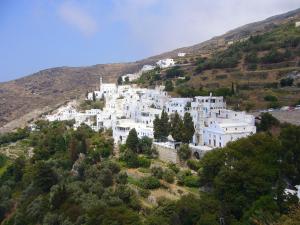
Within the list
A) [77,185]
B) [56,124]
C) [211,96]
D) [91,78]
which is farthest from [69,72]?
[77,185]

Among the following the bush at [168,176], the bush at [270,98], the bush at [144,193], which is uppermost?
the bush at [270,98]

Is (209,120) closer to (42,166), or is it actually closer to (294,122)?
(294,122)

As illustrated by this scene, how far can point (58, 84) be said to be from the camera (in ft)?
360

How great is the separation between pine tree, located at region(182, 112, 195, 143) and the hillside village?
0.68 metres

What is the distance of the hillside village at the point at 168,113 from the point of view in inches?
1204

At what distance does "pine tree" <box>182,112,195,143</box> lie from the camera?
31089 mm

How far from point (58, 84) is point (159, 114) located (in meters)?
76.4

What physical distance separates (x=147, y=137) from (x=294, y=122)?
10.7 m

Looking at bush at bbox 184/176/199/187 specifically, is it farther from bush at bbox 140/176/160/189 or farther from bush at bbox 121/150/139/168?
bush at bbox 121/150/139/168

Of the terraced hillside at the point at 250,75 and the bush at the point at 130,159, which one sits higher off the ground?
the terraced hillside at the point at 250,75

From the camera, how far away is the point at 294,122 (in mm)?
32594

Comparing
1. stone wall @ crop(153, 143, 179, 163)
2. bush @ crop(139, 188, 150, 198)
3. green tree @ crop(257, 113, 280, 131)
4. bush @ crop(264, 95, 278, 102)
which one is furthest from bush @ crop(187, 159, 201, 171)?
bush @ crop(264, 95, 278, 102)

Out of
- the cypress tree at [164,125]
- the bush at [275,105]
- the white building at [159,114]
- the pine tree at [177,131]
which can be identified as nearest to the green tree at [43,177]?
the white building at [159,114]

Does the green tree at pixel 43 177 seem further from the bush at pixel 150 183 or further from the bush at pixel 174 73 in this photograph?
the bush at pixel 174 73
